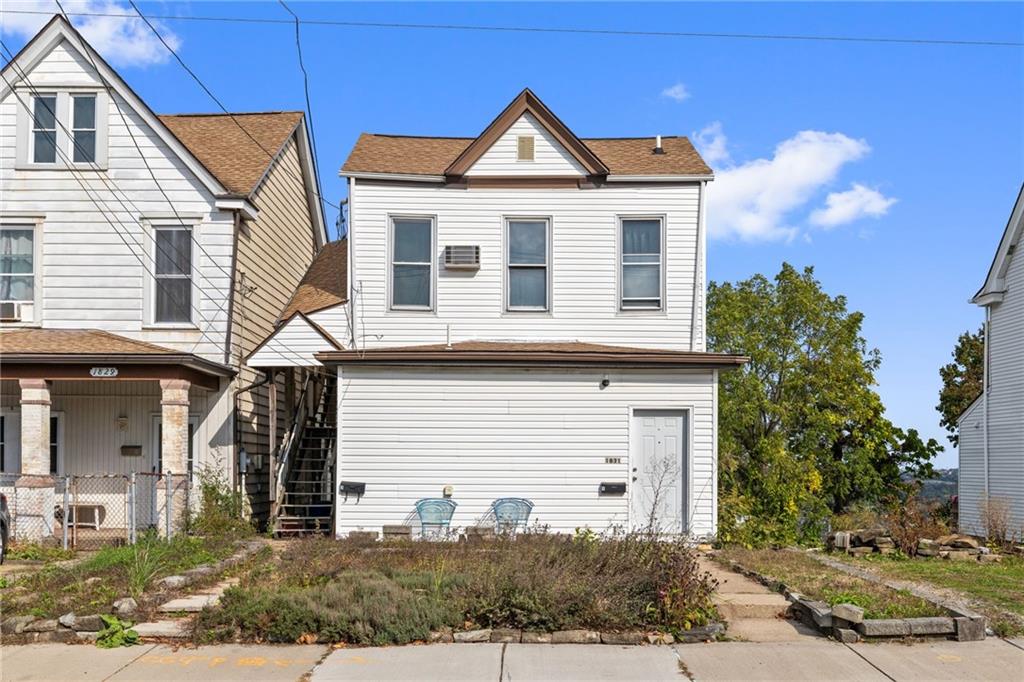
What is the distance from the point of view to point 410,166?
18.0 metres

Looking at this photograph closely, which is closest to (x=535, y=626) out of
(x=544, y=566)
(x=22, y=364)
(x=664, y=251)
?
(x=544, y=566)

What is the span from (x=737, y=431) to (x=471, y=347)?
12535 millimetres

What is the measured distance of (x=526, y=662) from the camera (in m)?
8.55

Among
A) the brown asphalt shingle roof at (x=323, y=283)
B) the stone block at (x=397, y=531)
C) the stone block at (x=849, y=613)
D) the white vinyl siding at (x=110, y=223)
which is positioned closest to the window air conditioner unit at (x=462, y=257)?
the brown asphalt shingle roof at (x=323, y=283)

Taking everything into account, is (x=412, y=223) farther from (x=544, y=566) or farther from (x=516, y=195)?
(x=544, y=566)

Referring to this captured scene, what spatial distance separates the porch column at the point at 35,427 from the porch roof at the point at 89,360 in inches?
8.0

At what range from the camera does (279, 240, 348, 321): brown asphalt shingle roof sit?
19.5 meters

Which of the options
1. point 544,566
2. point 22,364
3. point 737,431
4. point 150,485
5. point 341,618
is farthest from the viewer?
point 737,431

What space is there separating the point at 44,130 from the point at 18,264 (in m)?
2.56

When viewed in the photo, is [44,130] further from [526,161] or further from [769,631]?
[769,631]

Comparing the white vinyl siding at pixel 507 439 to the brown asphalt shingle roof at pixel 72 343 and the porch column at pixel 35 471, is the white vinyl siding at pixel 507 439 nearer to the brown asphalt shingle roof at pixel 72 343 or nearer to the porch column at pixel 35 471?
the brown asphalt shingle roof at pixel 72 343

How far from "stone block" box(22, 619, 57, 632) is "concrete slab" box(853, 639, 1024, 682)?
25.4 feet

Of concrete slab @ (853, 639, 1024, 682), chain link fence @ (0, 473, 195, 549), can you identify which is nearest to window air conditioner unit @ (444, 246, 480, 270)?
chain link fence @ (0, 473, 195, 549)

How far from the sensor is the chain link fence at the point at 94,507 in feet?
49.7
